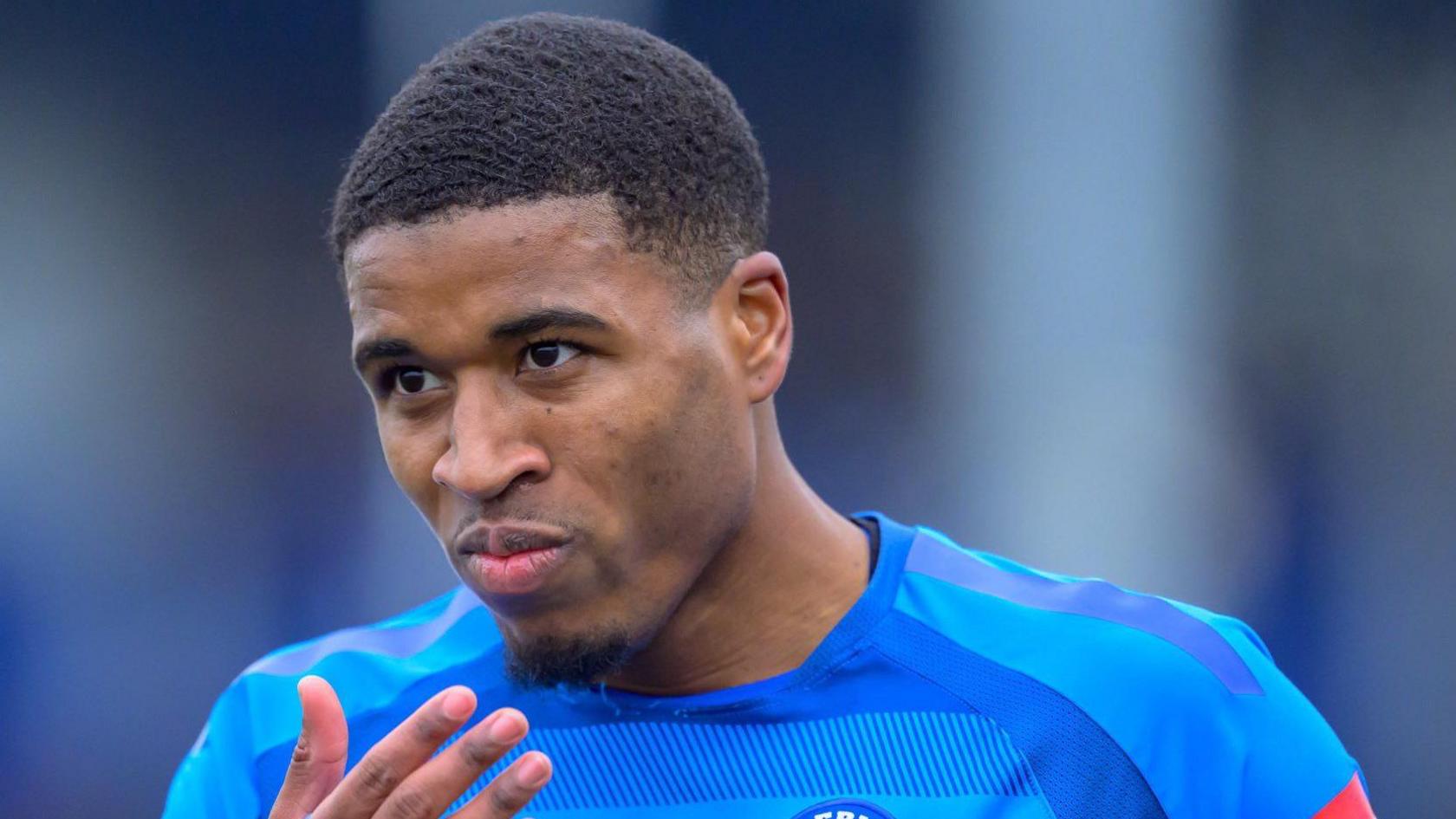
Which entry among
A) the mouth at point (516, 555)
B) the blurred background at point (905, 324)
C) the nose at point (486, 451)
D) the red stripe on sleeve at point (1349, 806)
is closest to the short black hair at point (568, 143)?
the nose at point (486, 451)

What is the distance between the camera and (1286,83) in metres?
4.93

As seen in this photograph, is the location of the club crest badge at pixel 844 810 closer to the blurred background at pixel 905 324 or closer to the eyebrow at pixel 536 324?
the eyebrow at pixel 536 324

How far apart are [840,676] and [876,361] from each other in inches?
114

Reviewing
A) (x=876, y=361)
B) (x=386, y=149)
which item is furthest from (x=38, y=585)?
(x=386, y=149)

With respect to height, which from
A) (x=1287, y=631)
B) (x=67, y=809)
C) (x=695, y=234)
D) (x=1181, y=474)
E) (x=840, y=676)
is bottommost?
(x=67, y=809)

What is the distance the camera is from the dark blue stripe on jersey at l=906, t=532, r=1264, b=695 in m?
2.15

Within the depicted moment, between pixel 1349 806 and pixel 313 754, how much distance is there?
1.33 m

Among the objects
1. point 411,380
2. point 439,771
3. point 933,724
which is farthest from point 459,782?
point 933,724

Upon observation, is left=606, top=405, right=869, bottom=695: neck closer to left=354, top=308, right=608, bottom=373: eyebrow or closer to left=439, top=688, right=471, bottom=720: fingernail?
left=354, top=308, right=608, bottom=373: eyebrow

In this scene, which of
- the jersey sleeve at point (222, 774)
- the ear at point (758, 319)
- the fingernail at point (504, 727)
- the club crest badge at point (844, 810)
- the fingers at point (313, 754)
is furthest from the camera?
the jersey sleeve at point (222, 774)

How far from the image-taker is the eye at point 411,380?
6.73ft

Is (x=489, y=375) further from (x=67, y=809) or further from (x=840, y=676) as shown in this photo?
(x=67, y=809)

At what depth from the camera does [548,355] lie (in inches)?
78.9

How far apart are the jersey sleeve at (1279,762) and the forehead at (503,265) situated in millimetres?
955
